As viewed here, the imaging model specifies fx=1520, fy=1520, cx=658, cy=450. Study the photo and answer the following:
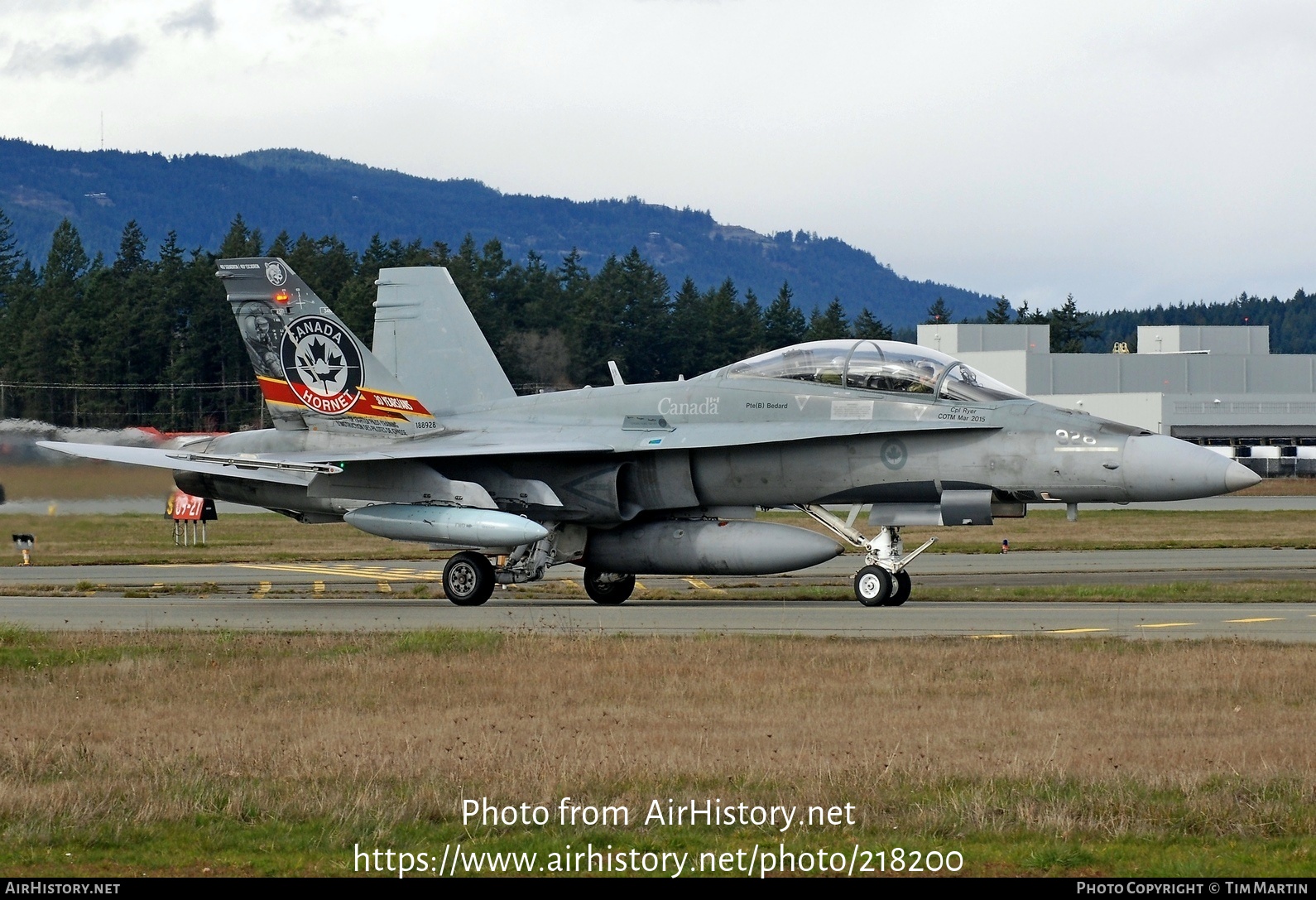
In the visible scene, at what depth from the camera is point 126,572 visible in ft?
90.2

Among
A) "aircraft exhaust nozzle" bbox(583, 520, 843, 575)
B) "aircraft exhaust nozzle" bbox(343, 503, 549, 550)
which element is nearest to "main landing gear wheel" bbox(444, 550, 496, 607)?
"aircraft exhaust nozzle" bbox(343, 503, 549, 550)

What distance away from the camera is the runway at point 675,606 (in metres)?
16.1

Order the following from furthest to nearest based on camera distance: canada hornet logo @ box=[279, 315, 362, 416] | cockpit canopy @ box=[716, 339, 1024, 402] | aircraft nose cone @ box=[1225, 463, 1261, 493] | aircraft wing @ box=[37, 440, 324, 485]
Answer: canada hornet logo @ box=[279, 315, 362, 416] < aircraft wing @ box=[37, 440, 324, 485] < cockpit canopy @ box=[716, 339, 1024, 402] < aircraft nose cone @ box=[1225, 463, 1261, 493]

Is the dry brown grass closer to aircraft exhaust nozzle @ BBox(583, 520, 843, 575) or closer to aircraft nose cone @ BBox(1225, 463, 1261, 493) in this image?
aircraft nose cone @ BBox(1225, 463, 1261, 493)

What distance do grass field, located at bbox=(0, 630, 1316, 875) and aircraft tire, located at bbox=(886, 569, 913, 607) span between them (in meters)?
4.07

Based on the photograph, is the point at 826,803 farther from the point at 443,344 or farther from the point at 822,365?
the point at 443,344

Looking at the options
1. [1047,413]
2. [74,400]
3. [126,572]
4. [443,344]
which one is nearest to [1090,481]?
[1047,413]

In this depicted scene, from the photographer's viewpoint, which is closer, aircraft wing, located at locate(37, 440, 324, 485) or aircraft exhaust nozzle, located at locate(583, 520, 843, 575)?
aircraft exhaust nozzle, located at locate(583, 520, 843, 575)

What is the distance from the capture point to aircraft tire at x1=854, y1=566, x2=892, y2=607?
18344 mm

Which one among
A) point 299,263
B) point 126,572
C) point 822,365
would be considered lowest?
point 126,572

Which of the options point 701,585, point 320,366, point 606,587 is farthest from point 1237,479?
point 320,366

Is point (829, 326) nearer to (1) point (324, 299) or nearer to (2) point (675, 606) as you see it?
(1) point (324, 299)

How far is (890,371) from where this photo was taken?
1850cm

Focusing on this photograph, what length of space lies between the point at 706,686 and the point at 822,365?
808 cm
